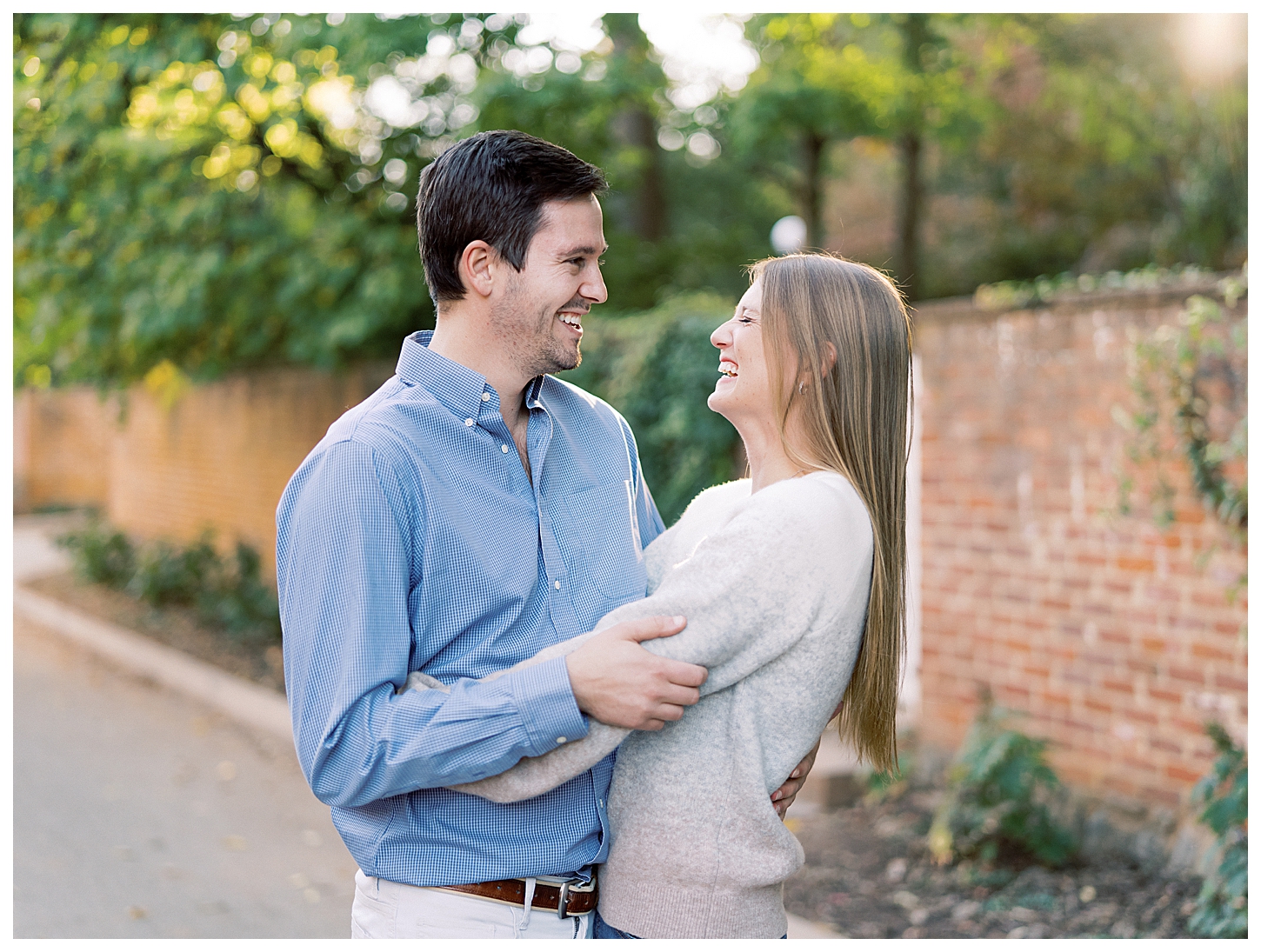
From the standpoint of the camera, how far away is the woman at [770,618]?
1.87m

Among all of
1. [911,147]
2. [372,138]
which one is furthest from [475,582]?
[911,147]

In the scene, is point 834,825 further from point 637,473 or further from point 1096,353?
point 637,473

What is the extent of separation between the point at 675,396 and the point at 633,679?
16.8ft

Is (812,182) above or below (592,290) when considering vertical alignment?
above

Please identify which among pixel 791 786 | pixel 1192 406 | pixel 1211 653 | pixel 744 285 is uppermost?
pixel 744 285

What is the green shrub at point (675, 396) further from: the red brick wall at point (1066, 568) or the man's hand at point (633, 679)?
the man's hand at point (633, 679)

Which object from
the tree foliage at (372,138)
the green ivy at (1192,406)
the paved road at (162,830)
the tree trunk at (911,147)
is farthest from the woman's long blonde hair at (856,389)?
the tree trunk at (911,147)

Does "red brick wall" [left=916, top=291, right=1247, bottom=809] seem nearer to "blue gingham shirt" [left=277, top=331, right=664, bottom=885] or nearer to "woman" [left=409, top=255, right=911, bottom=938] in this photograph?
"woman" [left=409, top=255, right=911, bottom=938]

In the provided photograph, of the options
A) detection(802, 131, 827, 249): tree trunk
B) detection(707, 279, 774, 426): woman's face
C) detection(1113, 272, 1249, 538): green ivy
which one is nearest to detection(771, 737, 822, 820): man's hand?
detection(707, 279, 774, 426): woman's face

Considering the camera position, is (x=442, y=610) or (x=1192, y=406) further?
(x=1192, y=406)

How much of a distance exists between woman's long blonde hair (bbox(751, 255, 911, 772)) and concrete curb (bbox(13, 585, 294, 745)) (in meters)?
5.44

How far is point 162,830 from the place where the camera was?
5.82 metres

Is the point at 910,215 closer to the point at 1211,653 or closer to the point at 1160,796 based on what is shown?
the point at 1211,653

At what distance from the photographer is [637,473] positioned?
253 cm
